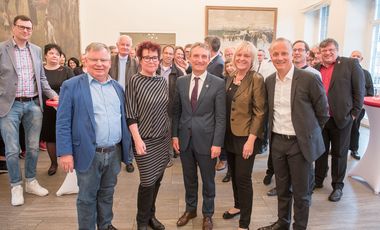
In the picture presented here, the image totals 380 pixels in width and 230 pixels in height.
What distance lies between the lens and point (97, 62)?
6.41 ft

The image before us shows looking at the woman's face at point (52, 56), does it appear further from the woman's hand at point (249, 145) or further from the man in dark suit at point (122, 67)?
the woman's hand at point (249, 145)

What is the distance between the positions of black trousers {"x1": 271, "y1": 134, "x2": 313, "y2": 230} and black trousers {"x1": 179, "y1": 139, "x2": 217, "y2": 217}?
21.0 inches

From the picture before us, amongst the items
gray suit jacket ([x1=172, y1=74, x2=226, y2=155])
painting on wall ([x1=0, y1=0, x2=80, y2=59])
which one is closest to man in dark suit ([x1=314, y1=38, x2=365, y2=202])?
gray suit jacket ([x1=172, y1=74, x2=226, y2=155])

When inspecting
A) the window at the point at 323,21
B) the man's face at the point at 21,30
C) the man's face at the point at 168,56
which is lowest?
the man's face at the point at 168,56

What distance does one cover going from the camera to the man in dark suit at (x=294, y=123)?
7.13 ft

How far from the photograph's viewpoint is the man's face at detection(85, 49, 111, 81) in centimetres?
195

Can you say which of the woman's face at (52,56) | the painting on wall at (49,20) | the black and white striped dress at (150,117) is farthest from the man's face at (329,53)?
the painting on wall at (49,20)

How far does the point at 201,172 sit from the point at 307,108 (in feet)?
3.22

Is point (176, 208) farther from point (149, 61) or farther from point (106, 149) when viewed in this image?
point (149, 61)

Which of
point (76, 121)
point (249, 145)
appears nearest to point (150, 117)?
point (76, 121)

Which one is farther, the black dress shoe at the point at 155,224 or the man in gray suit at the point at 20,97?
the man in gray suit at the point at 20,97

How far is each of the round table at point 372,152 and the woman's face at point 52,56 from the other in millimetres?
3674

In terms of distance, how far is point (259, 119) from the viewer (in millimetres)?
2227

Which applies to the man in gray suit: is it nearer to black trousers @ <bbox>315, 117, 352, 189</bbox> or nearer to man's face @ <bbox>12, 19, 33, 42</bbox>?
man's face @ <bbox>12, 19, 33, 42</bbox>
